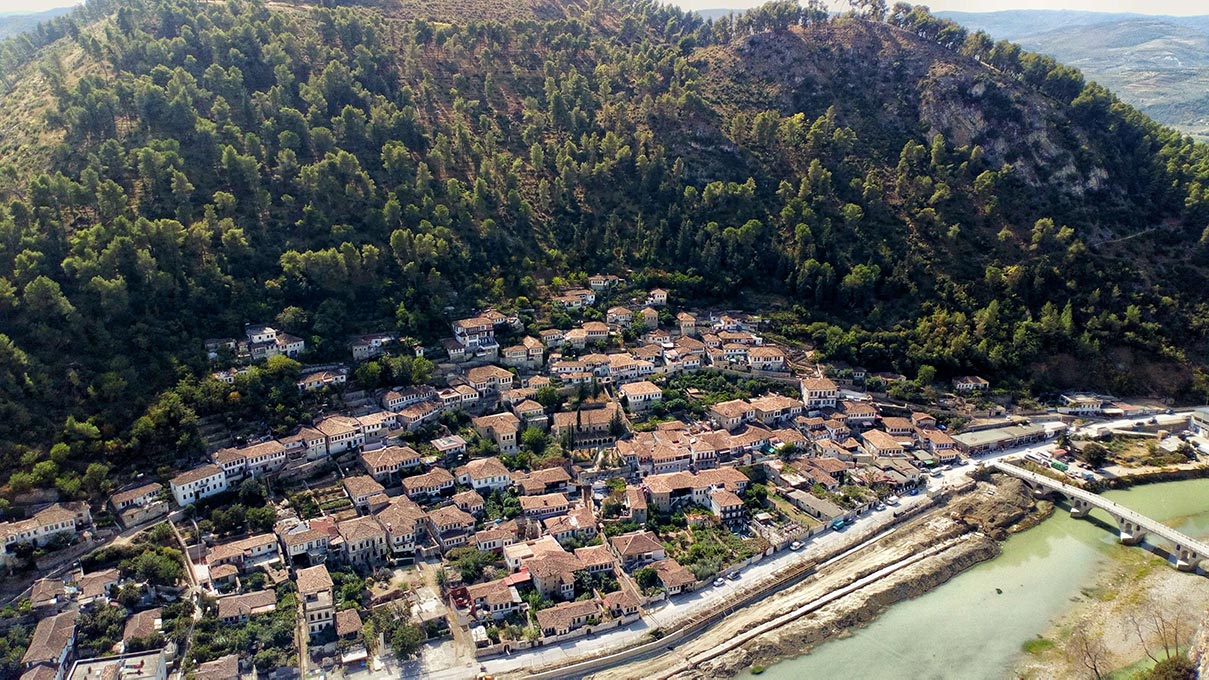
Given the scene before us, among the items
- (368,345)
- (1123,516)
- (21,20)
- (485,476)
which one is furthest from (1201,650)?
(21,20)

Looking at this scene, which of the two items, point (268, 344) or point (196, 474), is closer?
point (196, 474)

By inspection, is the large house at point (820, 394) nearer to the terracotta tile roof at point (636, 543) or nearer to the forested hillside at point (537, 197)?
the forested hillside at point (537, 197)

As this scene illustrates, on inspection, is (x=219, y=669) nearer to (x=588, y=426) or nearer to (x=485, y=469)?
(x=485, y=469)

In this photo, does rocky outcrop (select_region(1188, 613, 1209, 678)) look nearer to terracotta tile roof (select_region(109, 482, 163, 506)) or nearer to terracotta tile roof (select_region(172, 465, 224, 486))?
terracotta tile roof (select_region(172, 465, 224, 486))

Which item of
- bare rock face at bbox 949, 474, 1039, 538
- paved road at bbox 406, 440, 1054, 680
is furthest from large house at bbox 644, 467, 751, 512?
bare rock face at bbox 949, 474, 1039, 538

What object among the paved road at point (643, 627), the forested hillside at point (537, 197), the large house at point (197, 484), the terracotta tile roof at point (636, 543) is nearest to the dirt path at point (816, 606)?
the paved road at point (643, 627)
